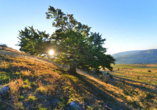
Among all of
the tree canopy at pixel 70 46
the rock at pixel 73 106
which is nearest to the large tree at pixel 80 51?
the tree canopy at pixel 70 46

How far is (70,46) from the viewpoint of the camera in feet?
33.4

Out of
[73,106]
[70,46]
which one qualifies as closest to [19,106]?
[73,106]

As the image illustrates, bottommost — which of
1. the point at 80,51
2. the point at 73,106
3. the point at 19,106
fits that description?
the point at 73,106

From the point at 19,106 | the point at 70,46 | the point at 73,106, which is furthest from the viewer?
the point at 70,46

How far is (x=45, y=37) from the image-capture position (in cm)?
1229

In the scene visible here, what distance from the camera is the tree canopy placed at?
9773mm

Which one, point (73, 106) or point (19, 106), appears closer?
point (19, 106)

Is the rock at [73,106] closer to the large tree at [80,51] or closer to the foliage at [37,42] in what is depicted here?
the large tree at [80,51]

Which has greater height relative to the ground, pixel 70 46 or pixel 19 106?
pixel 70 46

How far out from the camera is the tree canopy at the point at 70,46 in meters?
9.77

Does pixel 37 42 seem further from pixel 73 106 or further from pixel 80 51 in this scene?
pixel 73 106

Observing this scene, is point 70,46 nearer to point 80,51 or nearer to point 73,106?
point 80,51

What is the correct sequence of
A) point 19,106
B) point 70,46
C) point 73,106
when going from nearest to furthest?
point 19,106 < point 73,106 < point 70,46

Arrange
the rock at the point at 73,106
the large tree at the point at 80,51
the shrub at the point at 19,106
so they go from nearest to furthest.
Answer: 1. the shrub at the point at 19,106
2. the rock at the point at 73,106
3. the large tree at the point at 80,51
